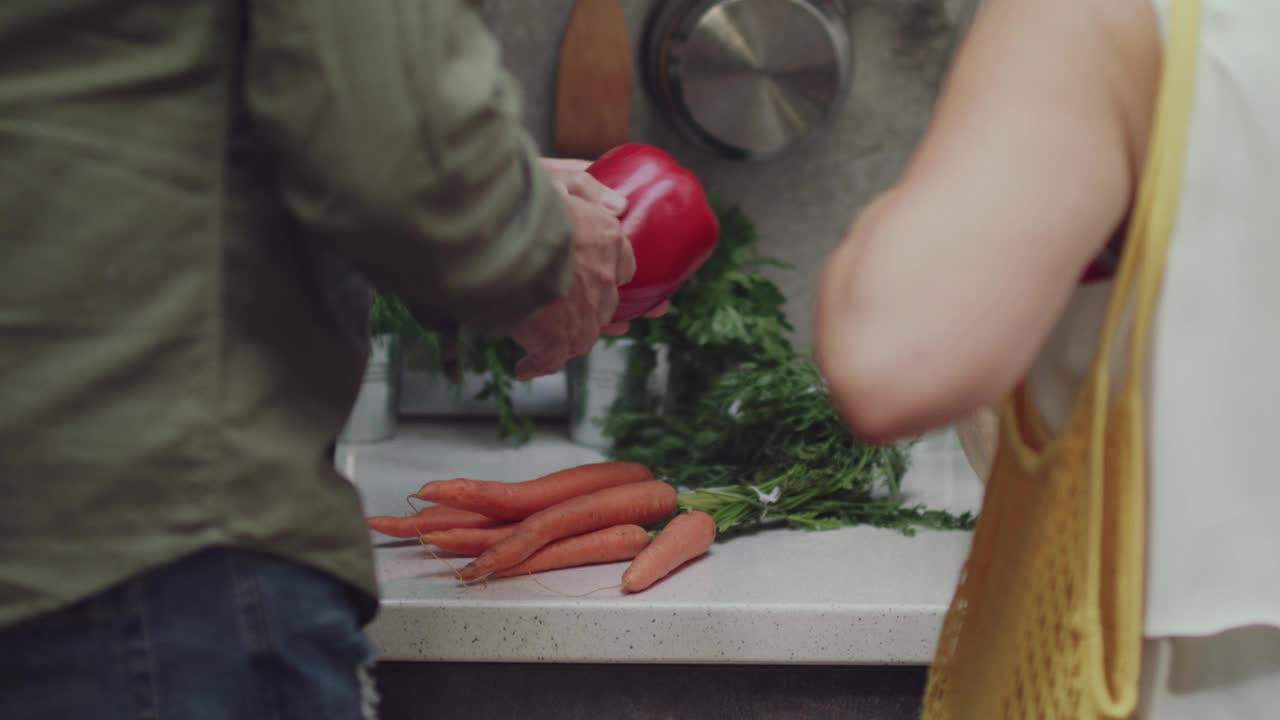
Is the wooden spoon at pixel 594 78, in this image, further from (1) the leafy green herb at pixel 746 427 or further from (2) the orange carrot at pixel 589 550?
(2) the orange carrot at pixel 589 550

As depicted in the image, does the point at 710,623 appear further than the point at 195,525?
Yes

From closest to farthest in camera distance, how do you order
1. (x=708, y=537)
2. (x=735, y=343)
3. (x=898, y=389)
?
(x=898, y=389) → (x=708, y=537) → (x=735, y=343)

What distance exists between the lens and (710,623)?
38.3 inches

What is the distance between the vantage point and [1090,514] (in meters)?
0.48

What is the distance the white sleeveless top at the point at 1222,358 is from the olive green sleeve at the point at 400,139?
26 centimetres

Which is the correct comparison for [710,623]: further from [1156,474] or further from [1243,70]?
[1243,70]

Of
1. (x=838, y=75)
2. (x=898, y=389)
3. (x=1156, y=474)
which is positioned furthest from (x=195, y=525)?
(x=838, y=75)

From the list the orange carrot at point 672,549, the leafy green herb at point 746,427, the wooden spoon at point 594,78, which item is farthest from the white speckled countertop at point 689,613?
the wooden spoon at point 594,78

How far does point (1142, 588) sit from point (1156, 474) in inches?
2.1

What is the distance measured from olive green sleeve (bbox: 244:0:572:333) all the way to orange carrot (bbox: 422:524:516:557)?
603 mm

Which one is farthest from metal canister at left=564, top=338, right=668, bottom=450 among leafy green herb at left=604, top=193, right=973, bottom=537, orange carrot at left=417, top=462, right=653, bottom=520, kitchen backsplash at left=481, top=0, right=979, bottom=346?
kitchen backsplash at left=481, top=0, right=979, bottom=346

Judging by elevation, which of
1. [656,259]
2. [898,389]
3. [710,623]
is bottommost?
[710,623]

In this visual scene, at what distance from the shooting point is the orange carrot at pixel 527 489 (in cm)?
114

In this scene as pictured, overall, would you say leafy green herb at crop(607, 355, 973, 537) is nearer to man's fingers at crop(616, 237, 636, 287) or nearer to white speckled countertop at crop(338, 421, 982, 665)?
white speckled countertop at crop(338, 421, 982, 665)
